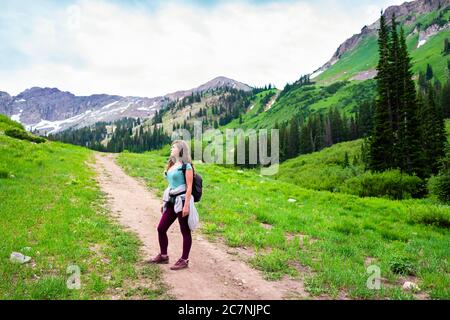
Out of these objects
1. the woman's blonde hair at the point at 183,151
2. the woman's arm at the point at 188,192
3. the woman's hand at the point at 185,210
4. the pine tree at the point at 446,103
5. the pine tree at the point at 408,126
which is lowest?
the woman's hand at the point at 185,210

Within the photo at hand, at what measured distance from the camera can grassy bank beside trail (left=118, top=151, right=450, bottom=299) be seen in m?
8.38

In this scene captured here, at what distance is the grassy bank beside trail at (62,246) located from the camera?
6974 millimetres

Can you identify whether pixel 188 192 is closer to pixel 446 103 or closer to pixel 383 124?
pixel 383 124

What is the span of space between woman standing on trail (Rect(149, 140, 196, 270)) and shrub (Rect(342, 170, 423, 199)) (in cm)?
2376

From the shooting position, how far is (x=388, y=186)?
95.0 ft

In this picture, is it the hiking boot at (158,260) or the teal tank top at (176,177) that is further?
the hiking boot at (158,260)

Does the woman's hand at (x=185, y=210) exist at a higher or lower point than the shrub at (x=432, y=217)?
higher

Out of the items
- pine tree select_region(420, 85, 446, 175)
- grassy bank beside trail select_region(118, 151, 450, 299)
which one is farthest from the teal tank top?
pine tree select_region(420, 85, 446, 175)

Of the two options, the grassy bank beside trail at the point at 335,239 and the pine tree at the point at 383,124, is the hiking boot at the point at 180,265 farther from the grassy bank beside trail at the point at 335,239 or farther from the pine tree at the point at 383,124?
the pine tree at the point at 383,124

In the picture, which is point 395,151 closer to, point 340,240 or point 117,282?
point 340,240

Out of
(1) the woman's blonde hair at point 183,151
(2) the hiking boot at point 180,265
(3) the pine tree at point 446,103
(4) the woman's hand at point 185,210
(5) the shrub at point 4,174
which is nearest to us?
(4) the woman's hand at point 185,210

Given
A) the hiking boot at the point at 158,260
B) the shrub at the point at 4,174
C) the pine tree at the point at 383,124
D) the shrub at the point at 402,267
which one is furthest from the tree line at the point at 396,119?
the shrub at the point at 4,174

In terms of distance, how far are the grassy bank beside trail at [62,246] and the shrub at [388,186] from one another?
2252 cm
